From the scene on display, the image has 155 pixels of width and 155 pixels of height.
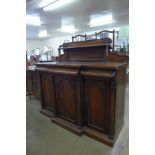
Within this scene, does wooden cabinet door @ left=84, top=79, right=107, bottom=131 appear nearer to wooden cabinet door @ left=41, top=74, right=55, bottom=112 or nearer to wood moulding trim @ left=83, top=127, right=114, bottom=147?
wood moulding trim @ left=83, top=127, right=114, bottom=147

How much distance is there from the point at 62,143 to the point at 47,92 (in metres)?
1.08

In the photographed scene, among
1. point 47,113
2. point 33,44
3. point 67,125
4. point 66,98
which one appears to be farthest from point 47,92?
point 33,44

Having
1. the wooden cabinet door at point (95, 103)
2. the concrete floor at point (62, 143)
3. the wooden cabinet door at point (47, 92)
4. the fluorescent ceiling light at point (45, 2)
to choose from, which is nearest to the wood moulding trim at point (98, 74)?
the wooden cabinet door at point (95, 103)

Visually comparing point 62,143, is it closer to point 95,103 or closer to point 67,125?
point 67,125

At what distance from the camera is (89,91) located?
2.15 m

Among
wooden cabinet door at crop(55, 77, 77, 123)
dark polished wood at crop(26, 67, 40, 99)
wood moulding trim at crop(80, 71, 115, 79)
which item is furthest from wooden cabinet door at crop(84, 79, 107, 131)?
dark polished wood at crop(26, 67, 40, 99)

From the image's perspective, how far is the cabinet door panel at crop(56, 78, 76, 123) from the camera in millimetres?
2330

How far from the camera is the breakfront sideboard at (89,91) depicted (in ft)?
6.39
